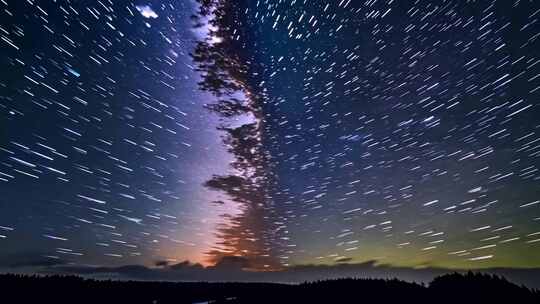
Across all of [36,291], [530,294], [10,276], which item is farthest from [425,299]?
[10,276]

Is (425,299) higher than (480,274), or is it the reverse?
(480,274)

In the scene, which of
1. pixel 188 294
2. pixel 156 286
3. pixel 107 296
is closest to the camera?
pixel 107 296

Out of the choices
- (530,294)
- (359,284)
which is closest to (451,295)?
(530,294)

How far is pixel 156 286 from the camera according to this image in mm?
37594

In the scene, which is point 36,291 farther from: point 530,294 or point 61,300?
point 530,294

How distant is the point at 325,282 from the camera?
25.2 m

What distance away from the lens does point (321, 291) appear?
22031 mm

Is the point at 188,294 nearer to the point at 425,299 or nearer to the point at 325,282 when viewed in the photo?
the point at 325,282

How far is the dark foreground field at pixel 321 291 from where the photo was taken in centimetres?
1389

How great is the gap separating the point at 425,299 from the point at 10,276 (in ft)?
99.0

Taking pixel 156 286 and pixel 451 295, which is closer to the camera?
pixel 451 295

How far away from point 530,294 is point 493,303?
137 cm

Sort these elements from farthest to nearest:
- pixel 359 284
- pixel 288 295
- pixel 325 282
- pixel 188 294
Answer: pixel 188 294 → pixel 325 282 → pixel 288 295 → pixel 359 284

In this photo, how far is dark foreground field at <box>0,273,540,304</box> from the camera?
1389cm
